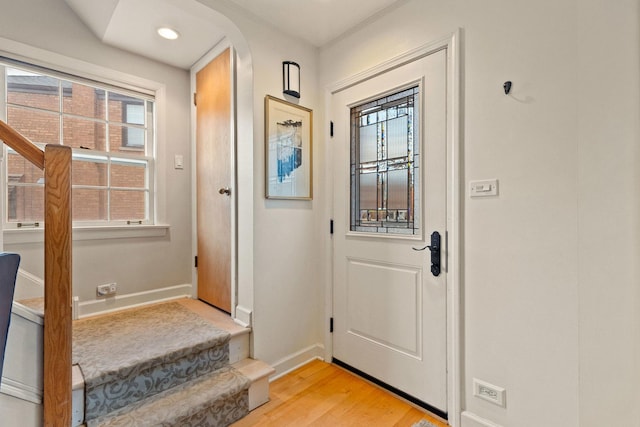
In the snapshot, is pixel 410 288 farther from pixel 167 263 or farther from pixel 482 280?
pixel 167 263

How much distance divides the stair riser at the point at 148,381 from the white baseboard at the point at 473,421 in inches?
56.1

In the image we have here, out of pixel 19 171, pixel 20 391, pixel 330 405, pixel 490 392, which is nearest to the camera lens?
pixel 20 391

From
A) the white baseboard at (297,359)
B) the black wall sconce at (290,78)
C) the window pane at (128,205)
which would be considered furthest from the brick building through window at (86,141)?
the white baseboard at (297,359)

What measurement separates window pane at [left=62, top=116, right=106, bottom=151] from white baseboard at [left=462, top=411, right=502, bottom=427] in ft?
10.3

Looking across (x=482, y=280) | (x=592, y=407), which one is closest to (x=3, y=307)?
(x=482, y=280)

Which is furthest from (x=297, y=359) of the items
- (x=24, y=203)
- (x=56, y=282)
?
(x=24, y=203)

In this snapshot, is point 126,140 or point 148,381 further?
point 126,140

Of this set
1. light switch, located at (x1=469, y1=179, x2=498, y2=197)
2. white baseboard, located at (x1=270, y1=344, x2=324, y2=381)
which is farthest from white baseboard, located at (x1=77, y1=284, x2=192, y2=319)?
light switch, located at (x1=469, y1=179, x2=498, y2=197)

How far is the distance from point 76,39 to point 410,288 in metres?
3.01

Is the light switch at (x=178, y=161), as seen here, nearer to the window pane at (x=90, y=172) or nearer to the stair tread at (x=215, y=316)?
the window pane at (x=90, y=172)

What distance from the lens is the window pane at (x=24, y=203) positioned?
2.08 metres

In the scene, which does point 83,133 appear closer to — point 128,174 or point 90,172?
point 90,172

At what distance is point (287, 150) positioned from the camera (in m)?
2.24

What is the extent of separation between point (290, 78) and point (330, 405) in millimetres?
2216
